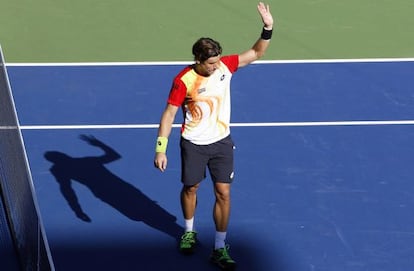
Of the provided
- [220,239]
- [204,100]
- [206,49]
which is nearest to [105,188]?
[220,239]

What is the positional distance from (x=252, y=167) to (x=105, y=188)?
181 cm

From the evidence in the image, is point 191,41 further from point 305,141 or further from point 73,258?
point 73,258

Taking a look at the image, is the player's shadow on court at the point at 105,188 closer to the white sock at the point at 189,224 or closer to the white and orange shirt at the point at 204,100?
the white sock at the point at 189,224

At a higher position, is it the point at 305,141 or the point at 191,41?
the point at 191,41

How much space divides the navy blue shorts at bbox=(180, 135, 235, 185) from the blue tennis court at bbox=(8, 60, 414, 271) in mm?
989

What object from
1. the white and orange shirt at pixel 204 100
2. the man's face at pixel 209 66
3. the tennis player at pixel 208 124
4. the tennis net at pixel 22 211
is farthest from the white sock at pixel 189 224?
the man's face at pixel 209 66

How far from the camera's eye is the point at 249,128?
11828mm

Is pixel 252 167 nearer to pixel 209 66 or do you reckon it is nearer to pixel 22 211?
pixel 209 66

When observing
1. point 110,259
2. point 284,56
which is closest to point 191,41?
point 284,56

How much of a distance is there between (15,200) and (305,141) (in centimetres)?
409

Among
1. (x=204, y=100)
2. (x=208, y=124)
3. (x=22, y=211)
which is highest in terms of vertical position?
(x=204, y=100)

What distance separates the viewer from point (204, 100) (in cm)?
845

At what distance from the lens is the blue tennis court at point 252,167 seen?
936 centimetres

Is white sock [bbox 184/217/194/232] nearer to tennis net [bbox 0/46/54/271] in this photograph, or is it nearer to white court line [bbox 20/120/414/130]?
tennis net [bbox 0/46/54/271]
